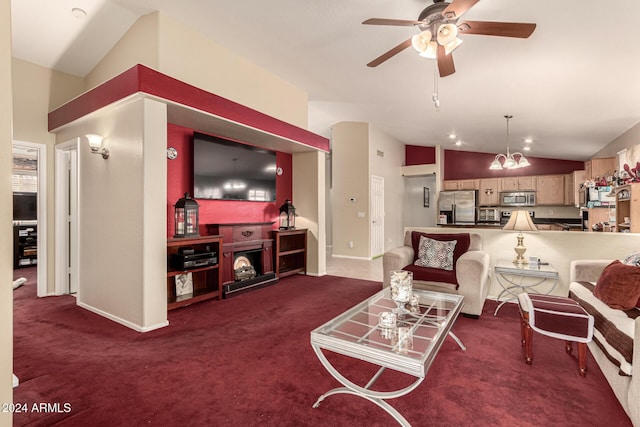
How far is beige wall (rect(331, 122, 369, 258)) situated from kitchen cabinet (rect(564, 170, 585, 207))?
15.2 ft

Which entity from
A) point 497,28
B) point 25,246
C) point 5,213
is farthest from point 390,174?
point 25,246

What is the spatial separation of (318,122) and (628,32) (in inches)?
218

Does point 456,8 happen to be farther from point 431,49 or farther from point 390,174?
point 390,174

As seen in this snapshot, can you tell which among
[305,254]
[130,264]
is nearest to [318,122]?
[305,254]

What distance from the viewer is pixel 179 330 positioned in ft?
9.24

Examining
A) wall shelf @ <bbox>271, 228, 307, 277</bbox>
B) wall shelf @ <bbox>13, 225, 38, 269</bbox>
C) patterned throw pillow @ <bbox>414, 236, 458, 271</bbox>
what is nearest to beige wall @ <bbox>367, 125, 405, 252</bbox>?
wall shelf @ <bbox>271, 228, 307, 277</bbox>

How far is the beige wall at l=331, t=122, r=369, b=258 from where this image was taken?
6.99 meters

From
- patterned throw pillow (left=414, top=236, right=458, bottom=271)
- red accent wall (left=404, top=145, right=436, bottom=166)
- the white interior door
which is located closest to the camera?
patterned throw pillow (left=414, top=236, right=458, bottom=271)

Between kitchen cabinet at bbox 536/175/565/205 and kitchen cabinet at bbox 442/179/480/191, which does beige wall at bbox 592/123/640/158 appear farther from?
kitchen cabinet at bbox 442/179/480/191

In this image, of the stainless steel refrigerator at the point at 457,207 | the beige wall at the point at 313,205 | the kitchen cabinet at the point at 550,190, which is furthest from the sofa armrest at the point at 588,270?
the kitchen cabinet at the point at 550,190

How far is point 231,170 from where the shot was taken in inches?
164

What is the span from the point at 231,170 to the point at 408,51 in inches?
105

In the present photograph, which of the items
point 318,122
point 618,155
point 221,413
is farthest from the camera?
point 318,122

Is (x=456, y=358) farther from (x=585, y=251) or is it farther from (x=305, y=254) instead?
(x=305, y=254)
